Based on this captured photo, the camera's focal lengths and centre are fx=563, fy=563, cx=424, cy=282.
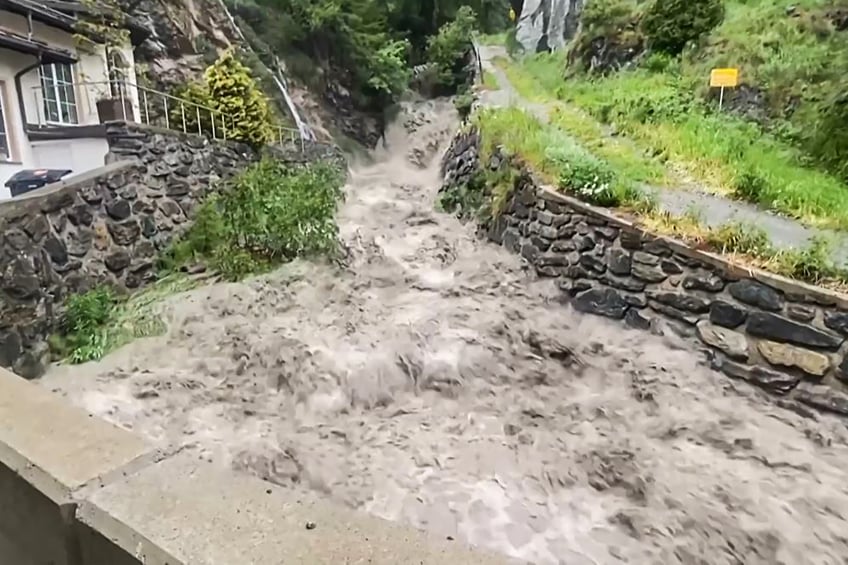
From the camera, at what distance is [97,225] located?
5.82 m

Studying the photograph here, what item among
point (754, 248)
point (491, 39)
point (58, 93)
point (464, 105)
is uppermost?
point (491, 39)

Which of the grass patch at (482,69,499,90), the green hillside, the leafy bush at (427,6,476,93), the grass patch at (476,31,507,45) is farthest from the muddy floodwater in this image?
the grass patch at (476,31,507,45)

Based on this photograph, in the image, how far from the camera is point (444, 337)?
5355mm

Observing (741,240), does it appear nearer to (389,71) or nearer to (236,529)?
(236,529)

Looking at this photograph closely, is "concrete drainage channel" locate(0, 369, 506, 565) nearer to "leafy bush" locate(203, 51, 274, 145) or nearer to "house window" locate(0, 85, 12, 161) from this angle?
"house window" locate(0, 85, 12, 161)

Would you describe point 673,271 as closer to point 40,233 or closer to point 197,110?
point 40,233

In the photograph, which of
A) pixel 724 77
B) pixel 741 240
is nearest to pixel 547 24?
pixel 724 77

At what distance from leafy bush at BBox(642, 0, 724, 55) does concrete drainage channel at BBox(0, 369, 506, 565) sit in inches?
446

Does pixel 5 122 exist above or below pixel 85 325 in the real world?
above

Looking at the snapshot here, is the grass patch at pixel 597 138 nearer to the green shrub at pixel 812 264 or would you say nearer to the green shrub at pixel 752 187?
the green shrub at pixel 752 187

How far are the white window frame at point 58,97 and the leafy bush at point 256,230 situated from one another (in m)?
2.58

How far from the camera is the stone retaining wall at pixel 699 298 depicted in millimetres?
3867

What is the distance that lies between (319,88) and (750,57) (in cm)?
1026

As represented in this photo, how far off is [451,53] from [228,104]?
11272 mm
